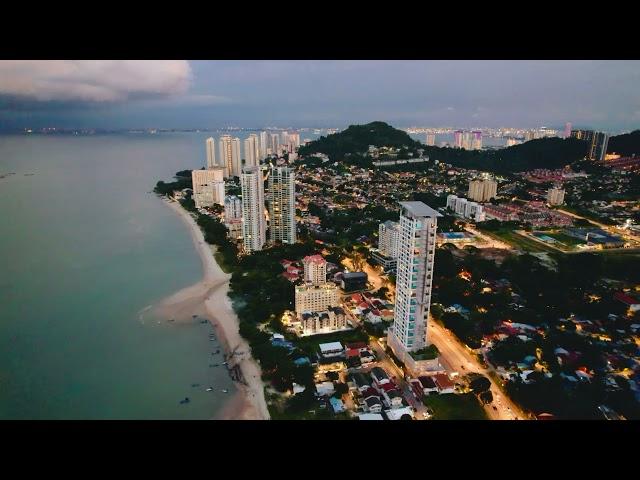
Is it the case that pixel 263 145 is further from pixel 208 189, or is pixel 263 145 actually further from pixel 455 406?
pixel 455 406

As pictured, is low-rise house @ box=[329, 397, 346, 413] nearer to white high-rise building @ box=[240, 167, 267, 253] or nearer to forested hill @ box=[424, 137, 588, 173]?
white high-rise building @ box=[240, 167, 267, 253]

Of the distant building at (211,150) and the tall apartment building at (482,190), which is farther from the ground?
the distant building at (211,150)

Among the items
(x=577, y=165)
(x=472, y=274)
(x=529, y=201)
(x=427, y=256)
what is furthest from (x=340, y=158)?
(x=427, y=256)

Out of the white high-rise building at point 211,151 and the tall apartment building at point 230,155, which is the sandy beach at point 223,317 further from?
the white high-rise building at point 211,151

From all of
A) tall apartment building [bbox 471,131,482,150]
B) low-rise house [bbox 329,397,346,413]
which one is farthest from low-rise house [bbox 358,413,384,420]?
tall apartment building [bbox 471,131,482,150]

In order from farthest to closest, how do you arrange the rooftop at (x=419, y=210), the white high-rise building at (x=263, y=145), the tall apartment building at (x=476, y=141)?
the tall apartment building at (x=476, y=141), the white high-rise building at (x=263, y=145), the rooftop at (x=419, y=210)

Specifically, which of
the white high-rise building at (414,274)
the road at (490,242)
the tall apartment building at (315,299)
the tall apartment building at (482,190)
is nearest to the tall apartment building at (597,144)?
the tall apartment building at (482,190)

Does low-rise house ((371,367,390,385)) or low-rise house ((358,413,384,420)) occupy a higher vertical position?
low-rise house ((371,367,390,385))

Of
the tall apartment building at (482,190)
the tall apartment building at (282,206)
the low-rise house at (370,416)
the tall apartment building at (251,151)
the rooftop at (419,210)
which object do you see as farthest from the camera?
the tall apartment building at (251,151)
